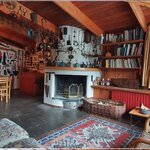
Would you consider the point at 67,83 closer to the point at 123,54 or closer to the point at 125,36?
the point at 123,54

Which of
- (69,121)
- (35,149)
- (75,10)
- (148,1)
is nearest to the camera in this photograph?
(35,149)

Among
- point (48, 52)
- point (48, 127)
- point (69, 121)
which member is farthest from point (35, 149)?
point (48, 52)

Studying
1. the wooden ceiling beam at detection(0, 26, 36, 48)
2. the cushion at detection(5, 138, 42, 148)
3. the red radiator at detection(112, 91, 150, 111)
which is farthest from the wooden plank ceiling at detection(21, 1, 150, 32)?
the cushion at detection(5, 138, 42, 148)

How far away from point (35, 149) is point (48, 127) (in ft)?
4.60

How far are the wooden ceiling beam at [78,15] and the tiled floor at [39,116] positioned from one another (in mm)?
2289

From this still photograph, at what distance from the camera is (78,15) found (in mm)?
3506

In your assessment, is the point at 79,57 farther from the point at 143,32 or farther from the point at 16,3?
the point at 16,3

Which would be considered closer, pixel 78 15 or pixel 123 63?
pixel 78 15

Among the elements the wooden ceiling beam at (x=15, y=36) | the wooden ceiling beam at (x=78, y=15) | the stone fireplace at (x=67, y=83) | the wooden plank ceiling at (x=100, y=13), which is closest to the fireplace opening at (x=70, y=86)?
the stone fireplace at (x=67, y=83)

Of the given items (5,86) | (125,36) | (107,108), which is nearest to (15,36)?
(5,86)

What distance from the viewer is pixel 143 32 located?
3584 mm

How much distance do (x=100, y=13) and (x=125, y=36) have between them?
0.92 m

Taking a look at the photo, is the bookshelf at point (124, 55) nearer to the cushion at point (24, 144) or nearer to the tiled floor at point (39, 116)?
the tiled floor at point (39, 116)

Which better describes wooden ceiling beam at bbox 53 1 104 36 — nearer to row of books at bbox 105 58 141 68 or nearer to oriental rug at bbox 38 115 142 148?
row of books at bbox 105 58 141 68
